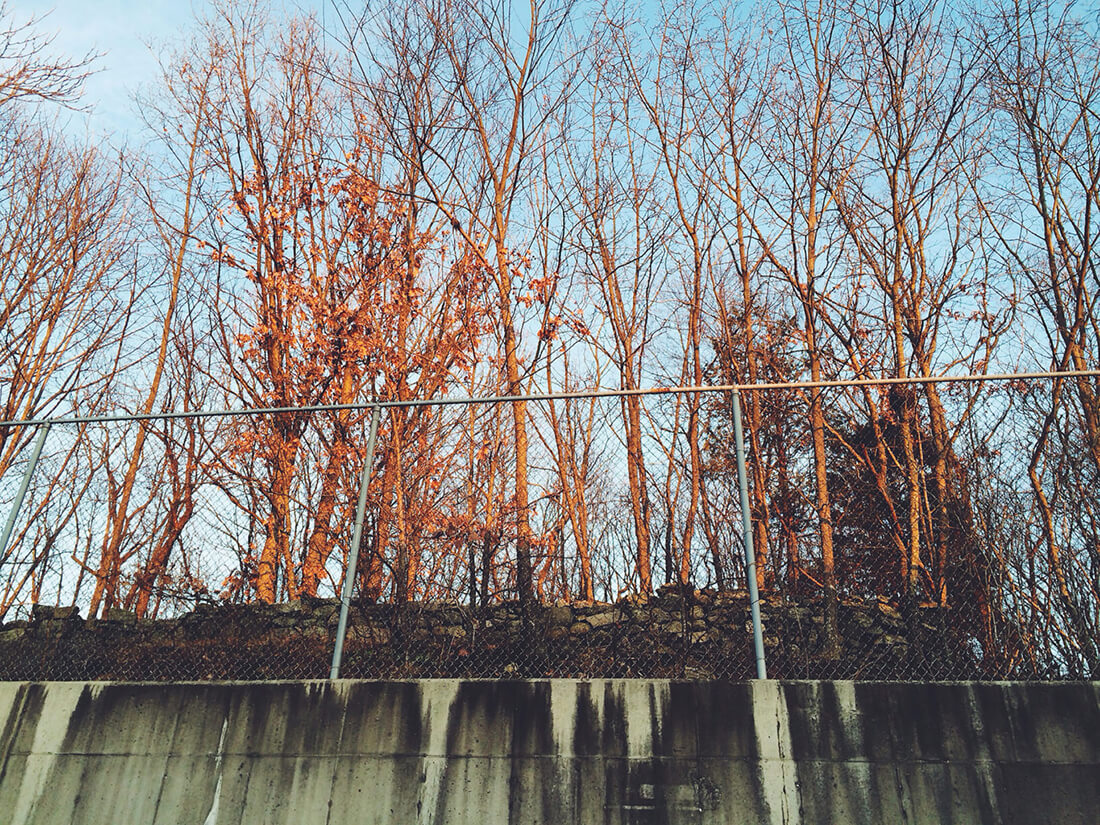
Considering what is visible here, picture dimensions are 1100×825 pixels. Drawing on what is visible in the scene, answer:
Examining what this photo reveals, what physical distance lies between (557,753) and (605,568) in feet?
5.02

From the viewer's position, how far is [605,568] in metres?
4.86

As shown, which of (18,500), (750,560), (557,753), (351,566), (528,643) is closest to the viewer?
(557,753)

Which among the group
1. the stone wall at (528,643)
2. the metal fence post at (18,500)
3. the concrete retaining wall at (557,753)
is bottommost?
the concrete retaining wall at (557,753)

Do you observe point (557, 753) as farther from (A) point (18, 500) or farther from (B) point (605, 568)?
(A) point (18, 500)

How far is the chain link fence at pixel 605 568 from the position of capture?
4.31 meters

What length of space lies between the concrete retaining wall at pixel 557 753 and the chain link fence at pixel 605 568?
0.44 metres

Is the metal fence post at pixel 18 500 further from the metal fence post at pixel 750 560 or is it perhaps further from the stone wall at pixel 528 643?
the metal fence post at pixel 750 560

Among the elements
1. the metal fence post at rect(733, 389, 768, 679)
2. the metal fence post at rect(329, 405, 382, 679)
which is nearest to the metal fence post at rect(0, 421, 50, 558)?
the metal fence post at rect(329, 405, 382, 679)

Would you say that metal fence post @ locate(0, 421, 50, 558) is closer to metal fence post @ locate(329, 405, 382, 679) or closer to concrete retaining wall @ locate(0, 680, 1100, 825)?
concrete retaining wall @ locate(0, 680, 1100, 825)

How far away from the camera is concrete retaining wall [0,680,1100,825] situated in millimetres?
3283

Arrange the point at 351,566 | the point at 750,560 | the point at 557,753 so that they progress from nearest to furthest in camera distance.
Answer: the point at 557,753
the point at 750,560
the point at 351,566

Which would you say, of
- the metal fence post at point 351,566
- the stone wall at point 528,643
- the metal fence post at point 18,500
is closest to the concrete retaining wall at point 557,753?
the metal fence post at point 351,566

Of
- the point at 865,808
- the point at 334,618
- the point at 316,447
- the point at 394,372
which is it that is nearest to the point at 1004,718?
the point at 865,808

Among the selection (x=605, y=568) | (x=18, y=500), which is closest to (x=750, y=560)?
(x=605, y=568)
